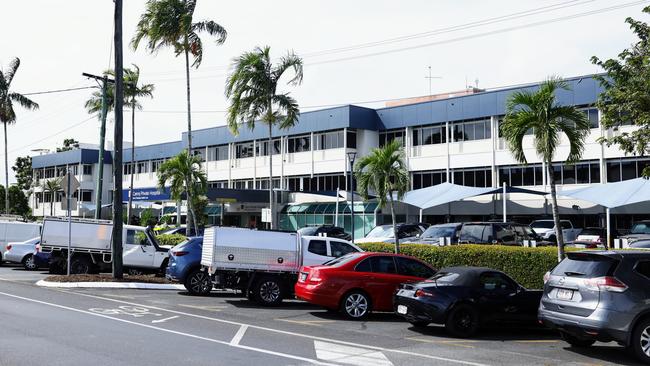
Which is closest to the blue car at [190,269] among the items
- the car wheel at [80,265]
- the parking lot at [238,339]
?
the parking lot at [238,339]

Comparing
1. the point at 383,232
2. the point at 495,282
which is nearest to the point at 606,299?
the point at 495,282

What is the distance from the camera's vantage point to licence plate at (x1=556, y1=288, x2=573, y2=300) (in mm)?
10562

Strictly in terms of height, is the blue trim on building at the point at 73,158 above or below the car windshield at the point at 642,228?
above

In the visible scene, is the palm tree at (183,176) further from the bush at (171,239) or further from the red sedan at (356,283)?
the red sedan at (356,283)

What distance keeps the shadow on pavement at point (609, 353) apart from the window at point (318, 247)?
293 inches

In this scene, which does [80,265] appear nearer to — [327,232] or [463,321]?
[327,232]

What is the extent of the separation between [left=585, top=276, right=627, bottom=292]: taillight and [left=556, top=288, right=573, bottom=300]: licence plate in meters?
0.42

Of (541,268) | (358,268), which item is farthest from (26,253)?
(541,268)

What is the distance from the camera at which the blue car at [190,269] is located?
1894cm

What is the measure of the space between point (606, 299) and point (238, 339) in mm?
5942

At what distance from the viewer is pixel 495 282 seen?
43.1 feet

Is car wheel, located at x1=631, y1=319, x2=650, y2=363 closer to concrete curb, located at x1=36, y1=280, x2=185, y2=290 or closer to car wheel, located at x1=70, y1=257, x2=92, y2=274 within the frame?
concrete curb, located at x1=36, y1=280, x2=185, y2=290

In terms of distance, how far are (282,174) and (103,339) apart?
1782 inches

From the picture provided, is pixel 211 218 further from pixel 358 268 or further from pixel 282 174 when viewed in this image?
pixel 358 268
